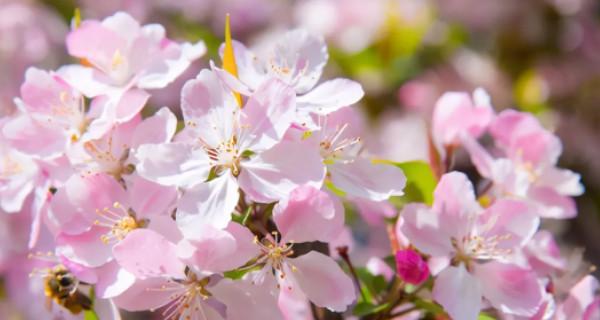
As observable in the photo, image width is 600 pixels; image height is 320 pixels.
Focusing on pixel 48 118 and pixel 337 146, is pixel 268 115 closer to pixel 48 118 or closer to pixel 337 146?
pixel 337 146

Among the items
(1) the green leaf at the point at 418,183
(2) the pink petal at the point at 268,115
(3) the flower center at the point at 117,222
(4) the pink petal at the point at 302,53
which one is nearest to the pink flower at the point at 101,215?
(3) the flower center at the point at 117,222

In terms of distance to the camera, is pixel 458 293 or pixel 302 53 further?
pixel 302 53

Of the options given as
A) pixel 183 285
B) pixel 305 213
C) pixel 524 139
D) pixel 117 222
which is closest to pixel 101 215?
pixel 117 222

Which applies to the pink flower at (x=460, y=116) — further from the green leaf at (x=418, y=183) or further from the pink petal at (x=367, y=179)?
the pink petal at (x=367, y=179)

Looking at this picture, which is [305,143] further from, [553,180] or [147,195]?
[553,180]

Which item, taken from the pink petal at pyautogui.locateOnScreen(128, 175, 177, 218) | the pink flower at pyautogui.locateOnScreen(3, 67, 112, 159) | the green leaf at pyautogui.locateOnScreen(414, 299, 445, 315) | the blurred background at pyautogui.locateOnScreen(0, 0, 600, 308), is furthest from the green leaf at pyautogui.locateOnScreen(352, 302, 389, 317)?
the blurred background at pyautogui.locateOnScreen(0, 0, 600, 308)

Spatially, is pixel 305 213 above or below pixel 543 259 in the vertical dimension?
above

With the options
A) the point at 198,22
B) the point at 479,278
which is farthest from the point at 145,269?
the point at 198,22
